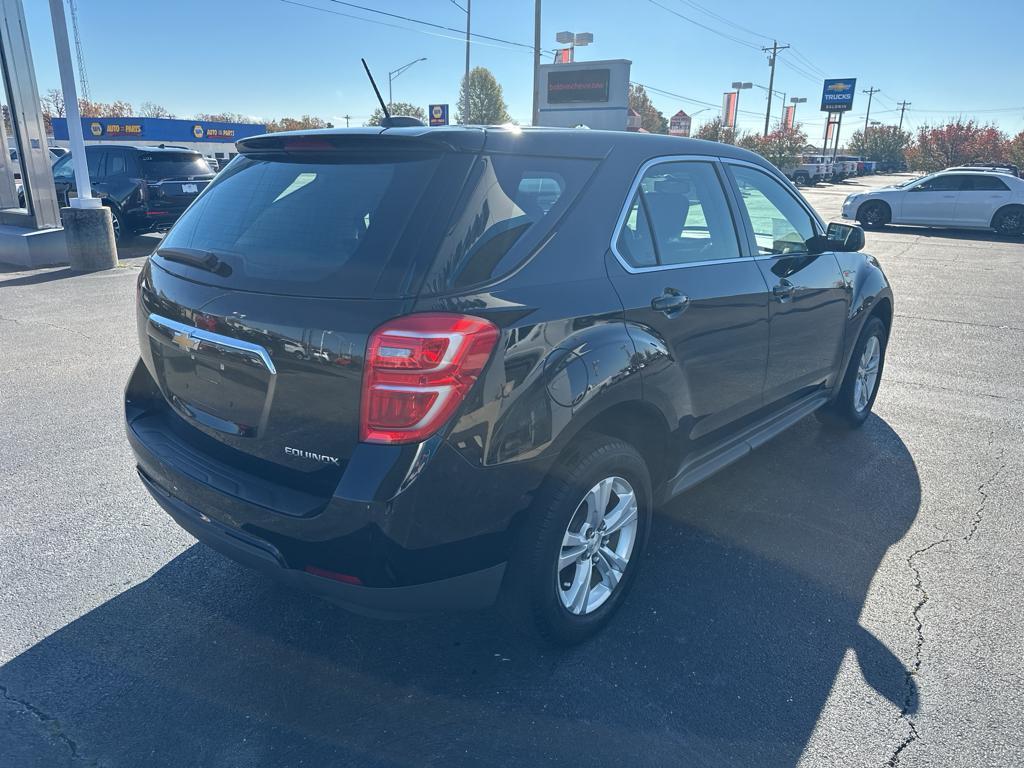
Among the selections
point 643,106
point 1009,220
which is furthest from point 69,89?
point 643,106

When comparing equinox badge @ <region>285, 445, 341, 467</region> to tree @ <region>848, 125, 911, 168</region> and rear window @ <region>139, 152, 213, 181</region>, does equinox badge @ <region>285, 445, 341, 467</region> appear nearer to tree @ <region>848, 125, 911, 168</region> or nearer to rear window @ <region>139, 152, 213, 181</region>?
rear window @ <region>139, 152, 213, 181</region>

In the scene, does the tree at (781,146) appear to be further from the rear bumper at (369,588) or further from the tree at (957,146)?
the rear bumper at (369,588)

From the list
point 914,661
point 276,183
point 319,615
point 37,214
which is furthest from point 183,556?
point 37,214

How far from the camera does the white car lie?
1948cm

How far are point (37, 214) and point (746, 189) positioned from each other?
39.1 ft

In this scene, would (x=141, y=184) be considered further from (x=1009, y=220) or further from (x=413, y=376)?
(x=1009, y=220)

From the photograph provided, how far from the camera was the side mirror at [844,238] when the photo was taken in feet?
14.0

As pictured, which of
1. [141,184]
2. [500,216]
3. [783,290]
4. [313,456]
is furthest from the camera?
[141,184]

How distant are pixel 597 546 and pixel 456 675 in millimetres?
694

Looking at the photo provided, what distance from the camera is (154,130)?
4134 centimetres

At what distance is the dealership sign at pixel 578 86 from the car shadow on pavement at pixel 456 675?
4583 centimetres

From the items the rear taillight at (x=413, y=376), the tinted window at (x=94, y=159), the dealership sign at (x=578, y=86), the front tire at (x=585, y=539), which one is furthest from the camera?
the dealership sign at (x=578, y=86)

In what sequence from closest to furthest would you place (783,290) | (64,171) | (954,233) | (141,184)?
(783,290) → (141,184) → (64,171) → (954,233)

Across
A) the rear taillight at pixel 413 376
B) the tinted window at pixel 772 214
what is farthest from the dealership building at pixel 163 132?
the rear taillight at pixel 413 376
